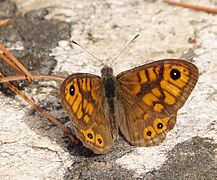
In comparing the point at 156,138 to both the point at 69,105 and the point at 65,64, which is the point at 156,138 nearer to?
the point at 69,105

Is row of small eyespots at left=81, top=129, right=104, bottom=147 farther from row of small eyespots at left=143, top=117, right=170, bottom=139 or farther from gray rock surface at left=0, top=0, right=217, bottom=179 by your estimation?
row of small eyespots at left=143, top=117, right=170, bottom=139

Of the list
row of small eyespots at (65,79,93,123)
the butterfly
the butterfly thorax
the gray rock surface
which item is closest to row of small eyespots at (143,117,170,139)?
the butterfly

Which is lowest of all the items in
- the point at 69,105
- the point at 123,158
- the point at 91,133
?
the point at 123,158

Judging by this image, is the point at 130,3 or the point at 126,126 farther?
the point at 130,3

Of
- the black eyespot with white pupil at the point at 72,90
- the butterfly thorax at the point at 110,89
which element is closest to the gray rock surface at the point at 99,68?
the butterfly thorax at the point at 110,89

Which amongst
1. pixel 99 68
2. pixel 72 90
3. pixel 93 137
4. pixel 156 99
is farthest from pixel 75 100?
pixel 99 68

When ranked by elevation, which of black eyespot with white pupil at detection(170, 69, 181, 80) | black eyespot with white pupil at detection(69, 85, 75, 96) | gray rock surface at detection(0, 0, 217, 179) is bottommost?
gray rock surface at detection(0, 0, 217, 179)

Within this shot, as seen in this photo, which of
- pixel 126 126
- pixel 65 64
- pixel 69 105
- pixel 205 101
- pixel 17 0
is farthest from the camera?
pixel 17 0

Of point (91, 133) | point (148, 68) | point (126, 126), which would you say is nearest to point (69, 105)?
point (91, 133)
